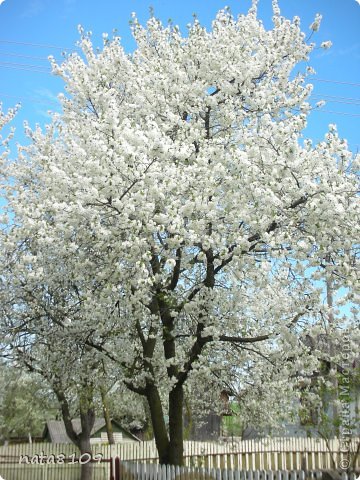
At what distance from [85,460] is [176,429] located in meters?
6.43

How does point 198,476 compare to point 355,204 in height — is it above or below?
below

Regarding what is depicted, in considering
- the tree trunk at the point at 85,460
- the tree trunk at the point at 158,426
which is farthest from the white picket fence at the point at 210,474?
the tree trunk at the point at 85,460

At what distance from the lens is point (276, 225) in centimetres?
936

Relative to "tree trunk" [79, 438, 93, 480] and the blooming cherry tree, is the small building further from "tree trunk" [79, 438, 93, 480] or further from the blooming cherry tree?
the blooming cherry tree

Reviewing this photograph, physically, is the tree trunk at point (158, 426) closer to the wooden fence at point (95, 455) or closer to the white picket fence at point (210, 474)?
the white picket fence at point (210, 474)

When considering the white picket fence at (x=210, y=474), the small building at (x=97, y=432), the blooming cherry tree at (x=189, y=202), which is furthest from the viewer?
the small building at (x=97, y=432)

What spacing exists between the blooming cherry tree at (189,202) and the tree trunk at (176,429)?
0.09 feet

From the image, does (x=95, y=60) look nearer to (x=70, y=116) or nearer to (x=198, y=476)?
(x=70, y=116)

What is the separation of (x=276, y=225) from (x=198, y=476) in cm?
435

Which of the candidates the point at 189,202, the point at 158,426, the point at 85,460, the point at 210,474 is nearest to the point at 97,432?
the point at 85,460

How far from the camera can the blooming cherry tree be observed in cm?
867

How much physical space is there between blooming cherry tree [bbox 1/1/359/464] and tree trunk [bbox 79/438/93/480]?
5145mm

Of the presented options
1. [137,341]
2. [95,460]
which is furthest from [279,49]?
[95,460]

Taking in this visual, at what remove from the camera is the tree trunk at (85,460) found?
53.5ft
